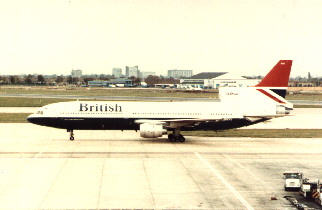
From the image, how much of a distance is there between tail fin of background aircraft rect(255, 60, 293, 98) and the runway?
18.9ft

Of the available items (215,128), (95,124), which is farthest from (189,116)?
(95,124)

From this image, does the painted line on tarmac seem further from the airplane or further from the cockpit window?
the airplane

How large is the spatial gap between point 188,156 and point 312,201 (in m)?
13.8

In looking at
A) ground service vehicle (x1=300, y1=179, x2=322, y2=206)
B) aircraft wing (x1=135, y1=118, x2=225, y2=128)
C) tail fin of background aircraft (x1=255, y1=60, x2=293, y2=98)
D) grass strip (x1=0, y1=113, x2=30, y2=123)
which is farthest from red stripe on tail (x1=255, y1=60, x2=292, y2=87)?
grass strip (x1=0, y1=113, x2=30, y2=123)

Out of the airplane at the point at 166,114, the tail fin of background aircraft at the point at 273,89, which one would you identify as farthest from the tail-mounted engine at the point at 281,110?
the tail fin of background aircraft at the point at 273,89

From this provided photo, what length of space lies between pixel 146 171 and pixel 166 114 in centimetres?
1391

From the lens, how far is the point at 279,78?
4422 cm

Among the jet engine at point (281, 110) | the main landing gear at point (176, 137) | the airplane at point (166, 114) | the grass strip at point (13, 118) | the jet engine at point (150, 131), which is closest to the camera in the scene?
the jet engine at point (150, 131)

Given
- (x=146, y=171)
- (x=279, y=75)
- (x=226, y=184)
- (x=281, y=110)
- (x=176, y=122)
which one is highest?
(x=279, y=75)

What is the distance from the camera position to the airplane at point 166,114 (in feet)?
136

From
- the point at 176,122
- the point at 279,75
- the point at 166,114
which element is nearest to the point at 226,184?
the point at 176,122

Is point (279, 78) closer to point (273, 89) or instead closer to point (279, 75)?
point (279, 75)

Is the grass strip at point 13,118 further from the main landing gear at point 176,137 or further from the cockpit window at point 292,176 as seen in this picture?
the cockpit window at point 292,176

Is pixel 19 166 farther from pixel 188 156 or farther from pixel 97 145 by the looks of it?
pixel 188 156
